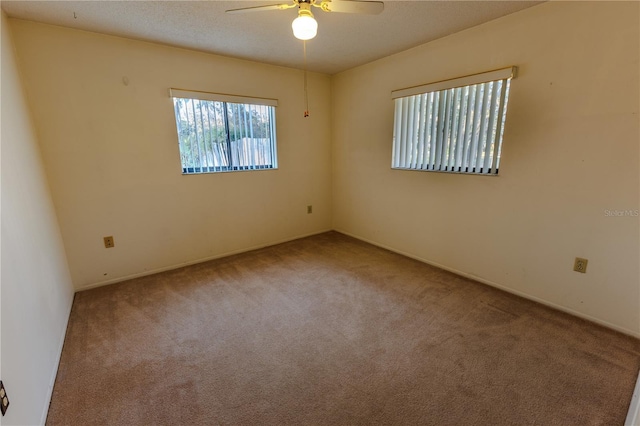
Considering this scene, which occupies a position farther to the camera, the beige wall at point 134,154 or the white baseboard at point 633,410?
the beige wall at point 134,154

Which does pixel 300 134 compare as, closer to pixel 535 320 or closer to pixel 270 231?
pixel 270 231

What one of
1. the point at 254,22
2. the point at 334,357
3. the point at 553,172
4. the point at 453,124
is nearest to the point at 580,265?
the point at 553,172

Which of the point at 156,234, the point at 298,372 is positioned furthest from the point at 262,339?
the point at 156,234

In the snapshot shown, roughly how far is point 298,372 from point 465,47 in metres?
2.93

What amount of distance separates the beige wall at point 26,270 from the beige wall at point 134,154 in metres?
0.19

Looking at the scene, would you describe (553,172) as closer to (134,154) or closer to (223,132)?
(223,132)

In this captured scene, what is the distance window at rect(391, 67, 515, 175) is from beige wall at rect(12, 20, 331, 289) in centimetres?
148

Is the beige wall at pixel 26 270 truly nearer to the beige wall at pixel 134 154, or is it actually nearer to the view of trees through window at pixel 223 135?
the beige wall at pixel 134 154

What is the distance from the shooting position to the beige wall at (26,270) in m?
1.23

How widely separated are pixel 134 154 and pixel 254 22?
1658 mm

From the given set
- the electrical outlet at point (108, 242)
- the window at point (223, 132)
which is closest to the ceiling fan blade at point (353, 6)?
the window at point (223, 132)

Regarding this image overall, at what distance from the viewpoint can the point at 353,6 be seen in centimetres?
168

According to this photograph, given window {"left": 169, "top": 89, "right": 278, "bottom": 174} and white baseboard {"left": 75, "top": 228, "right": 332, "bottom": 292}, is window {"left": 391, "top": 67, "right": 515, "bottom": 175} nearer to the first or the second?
window {"left": 169, "top": 89, "right": 278, "bottom": 174}

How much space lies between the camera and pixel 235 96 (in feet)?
10.4
